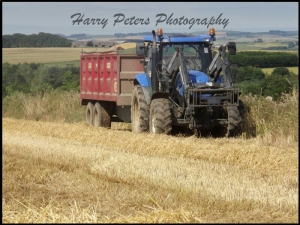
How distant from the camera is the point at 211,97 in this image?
1411cm

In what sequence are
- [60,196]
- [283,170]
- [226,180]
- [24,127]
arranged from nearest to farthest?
[60,196] < [226,180] < [283,170] < [24,127]

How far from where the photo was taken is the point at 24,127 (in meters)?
19.1

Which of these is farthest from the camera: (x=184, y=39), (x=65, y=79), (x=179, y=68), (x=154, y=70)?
(x=65, y=79)

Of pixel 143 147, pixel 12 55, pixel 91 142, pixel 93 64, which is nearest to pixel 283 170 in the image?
pixel 143 147

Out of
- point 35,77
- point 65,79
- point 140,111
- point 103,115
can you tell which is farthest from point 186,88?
point 35,77

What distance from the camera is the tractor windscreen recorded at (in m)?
15.2

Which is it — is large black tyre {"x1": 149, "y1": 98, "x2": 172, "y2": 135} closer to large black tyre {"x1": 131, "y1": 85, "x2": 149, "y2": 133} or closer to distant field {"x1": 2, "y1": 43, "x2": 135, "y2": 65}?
large black tyre {"x1": 131, "y1": 85, "x2": 149, "y2": 133}

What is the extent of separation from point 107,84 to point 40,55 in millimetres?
32125

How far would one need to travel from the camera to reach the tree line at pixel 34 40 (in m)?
48.3

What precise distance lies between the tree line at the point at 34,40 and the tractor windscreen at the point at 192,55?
32586mm

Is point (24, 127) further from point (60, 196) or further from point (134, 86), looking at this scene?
point (60, 196)

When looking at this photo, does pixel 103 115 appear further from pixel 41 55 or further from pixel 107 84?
pixel 41 55

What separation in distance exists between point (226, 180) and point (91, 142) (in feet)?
21.5

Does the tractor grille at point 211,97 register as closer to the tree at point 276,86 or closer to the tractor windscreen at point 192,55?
the tractor windscreen at point 192,55
